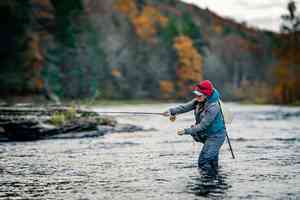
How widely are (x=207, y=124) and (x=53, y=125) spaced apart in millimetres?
12745

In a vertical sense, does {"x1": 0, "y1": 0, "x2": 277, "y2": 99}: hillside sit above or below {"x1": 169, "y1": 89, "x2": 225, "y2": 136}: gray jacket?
above

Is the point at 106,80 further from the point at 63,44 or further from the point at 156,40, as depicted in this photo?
the point at 156,40

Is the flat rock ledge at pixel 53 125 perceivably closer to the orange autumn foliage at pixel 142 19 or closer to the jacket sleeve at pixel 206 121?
the jacket sleeve at pixel 206 121

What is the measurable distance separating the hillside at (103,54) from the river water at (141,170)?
33885mm

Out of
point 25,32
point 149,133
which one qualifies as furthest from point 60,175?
point 25,32

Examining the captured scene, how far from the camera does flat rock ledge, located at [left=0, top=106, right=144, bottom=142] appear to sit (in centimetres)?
2339

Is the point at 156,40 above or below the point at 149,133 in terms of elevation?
above

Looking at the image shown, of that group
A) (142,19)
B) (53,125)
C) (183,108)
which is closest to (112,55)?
(142,19)

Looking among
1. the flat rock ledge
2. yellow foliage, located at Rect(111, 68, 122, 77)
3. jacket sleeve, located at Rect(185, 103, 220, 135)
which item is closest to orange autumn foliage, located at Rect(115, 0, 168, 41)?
yellow foliage, located at Rect(111, 68, 122, 77)

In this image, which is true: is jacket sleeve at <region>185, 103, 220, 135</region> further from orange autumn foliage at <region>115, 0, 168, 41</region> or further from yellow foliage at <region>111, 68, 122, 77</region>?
orange autumn foliage at <region>115, 0, 168, 41</region>

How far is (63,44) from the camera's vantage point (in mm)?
72312

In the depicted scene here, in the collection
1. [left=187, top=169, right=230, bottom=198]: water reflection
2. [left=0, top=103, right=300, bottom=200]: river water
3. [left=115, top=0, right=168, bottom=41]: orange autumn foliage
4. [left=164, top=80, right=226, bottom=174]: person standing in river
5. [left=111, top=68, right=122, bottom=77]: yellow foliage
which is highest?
[left=115, top=0, right=168, bottom=41]: orange autumn foliage

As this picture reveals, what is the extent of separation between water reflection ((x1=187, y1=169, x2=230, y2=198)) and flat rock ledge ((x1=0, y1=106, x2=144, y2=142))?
11.9m

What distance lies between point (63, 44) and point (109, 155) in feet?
186
